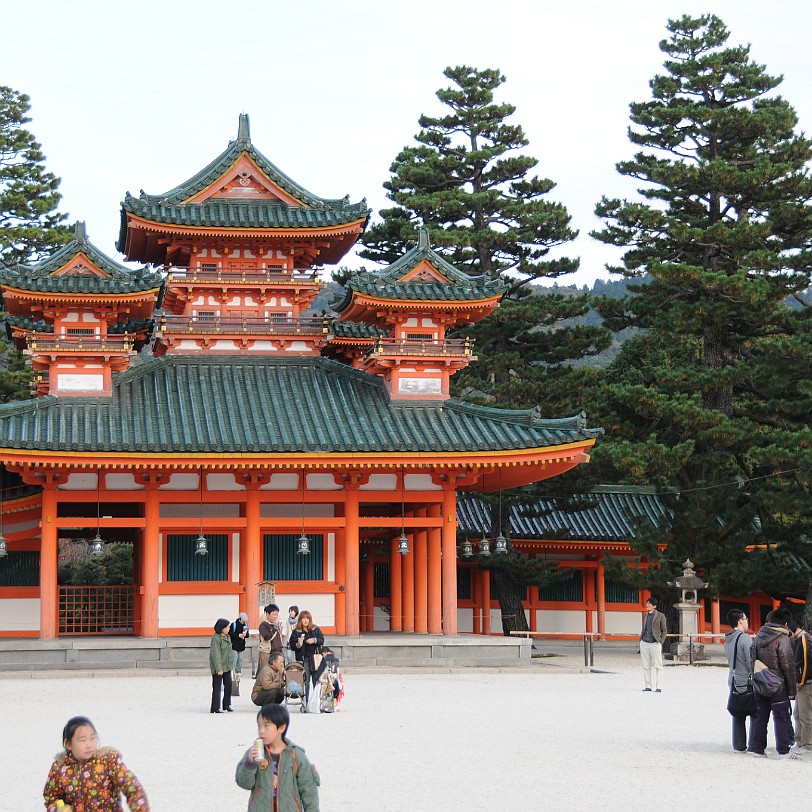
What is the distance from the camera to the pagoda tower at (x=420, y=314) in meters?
33.2

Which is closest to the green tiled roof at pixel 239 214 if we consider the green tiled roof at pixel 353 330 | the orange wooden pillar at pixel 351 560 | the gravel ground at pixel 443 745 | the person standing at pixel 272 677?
the green tiled roof at pixel 353 330

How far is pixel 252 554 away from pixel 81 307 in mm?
7337

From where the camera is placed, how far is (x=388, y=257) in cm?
4806

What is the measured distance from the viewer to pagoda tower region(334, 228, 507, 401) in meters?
33.2

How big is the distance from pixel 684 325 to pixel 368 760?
24.7m

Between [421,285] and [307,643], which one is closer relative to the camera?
[307,643]

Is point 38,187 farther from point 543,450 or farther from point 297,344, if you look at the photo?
point 543,450

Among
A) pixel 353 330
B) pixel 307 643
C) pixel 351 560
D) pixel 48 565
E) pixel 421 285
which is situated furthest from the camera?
pixel 353 330

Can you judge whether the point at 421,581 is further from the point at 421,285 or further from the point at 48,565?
the point at 48,565

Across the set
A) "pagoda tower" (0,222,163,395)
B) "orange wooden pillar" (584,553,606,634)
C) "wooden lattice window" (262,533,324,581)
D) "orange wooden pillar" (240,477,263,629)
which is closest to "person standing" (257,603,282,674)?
"orange wooden pillar" (240,477,263,629)

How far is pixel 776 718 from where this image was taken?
52.6 ft

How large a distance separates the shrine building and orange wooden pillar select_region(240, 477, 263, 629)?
0.17 ft

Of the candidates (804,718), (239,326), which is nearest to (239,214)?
(239,326)

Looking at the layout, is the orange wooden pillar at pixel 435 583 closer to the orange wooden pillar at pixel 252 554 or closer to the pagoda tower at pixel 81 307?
the orange wooden pillar at pixel 252 554
